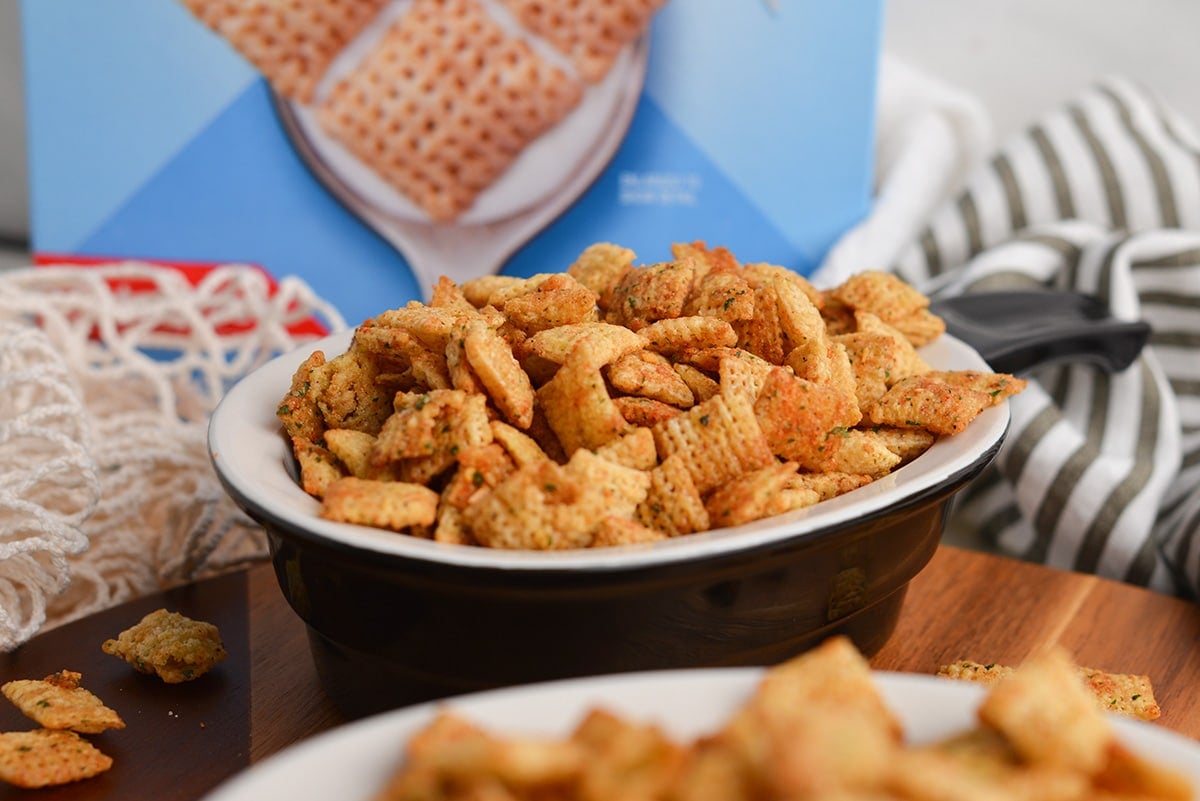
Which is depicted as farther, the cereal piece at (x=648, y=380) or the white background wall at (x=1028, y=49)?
the white background wall at (x=1028, y=49)

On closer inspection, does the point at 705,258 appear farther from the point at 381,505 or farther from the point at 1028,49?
the point at 1028,49

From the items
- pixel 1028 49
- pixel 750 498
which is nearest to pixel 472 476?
pixel 750 498

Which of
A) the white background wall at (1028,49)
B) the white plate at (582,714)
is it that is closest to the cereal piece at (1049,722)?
the white plate at (582,714)

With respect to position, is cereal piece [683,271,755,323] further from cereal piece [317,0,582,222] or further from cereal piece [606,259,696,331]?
cereal piece [317,0,582,222]

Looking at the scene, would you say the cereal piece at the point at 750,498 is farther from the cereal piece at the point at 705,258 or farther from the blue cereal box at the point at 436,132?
the blue cereal box at the point at 436,132

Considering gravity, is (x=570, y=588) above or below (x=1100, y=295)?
above

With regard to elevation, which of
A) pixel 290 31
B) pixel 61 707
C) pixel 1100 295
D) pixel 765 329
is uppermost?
pixel 290 31

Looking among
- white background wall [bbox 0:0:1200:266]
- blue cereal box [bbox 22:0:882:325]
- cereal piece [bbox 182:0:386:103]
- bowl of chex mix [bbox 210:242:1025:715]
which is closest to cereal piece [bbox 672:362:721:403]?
bowl of chex mix [bbox 210:242:1025:715]

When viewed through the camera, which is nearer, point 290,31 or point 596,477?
point 596,477
